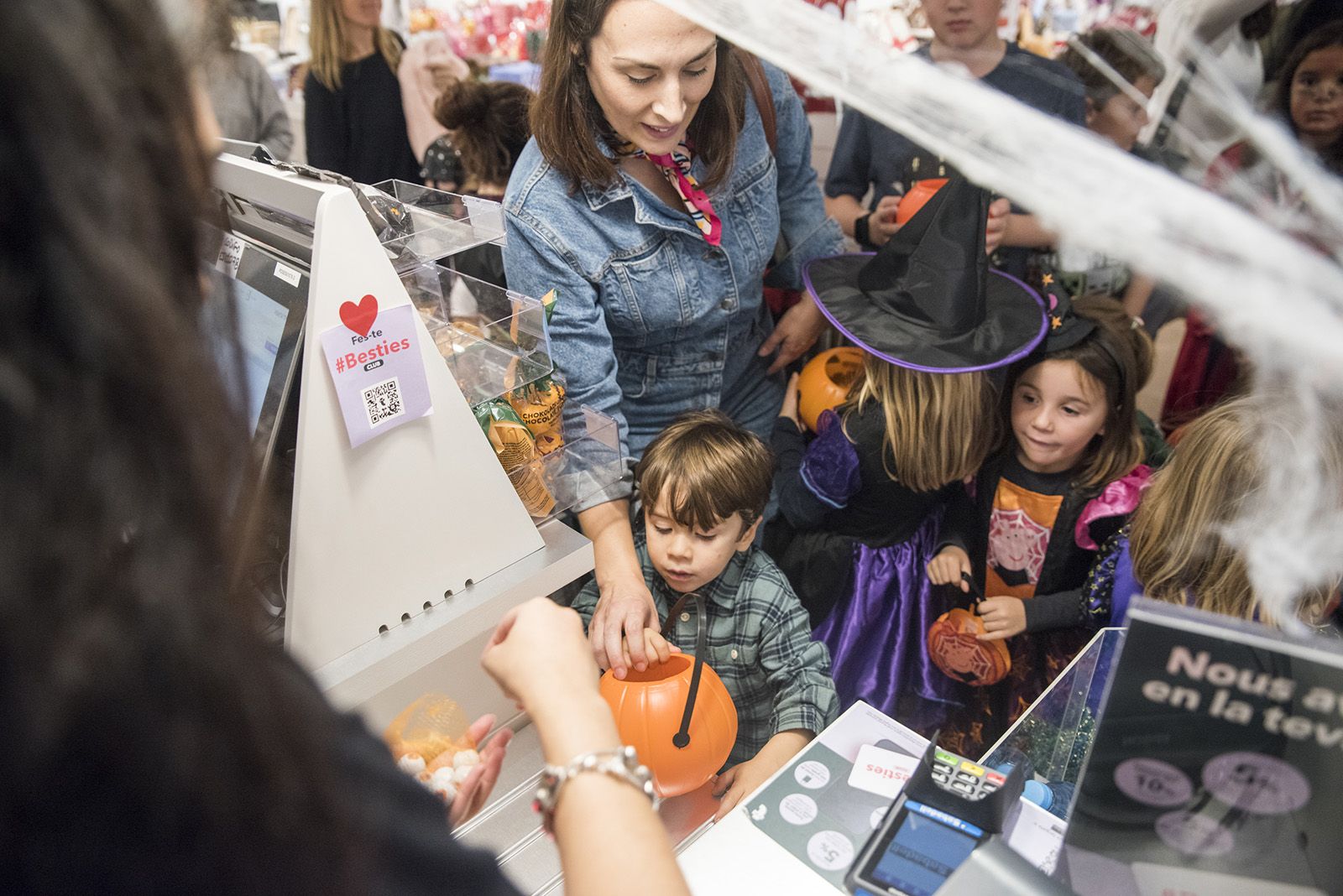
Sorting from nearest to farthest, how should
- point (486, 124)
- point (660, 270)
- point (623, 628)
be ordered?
point (623, 628) → point (660, 270) → point (486, 124)

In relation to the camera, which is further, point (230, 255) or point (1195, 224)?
point (230, 255)

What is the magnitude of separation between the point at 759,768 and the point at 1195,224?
87 cm

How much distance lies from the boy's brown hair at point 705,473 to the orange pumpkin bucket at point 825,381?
0.40 metres

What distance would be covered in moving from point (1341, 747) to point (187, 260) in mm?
751

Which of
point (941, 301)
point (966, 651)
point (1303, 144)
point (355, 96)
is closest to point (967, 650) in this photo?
point (966, 651)

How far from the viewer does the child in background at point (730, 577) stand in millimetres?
1441

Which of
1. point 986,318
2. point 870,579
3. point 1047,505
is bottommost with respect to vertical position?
point 870,579

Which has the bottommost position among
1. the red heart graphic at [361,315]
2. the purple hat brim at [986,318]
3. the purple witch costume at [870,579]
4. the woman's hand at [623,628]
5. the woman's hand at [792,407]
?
the purple witch costume at [870,579]

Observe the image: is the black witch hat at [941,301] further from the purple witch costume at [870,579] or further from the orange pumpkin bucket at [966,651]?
the orange pumpkin bucket at [966,651]

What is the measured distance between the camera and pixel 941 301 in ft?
4.89

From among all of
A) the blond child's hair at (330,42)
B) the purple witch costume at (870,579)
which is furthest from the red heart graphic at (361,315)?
the blond child's hair at (330,42)

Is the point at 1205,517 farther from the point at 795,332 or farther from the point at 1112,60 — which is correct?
the point at 795,332

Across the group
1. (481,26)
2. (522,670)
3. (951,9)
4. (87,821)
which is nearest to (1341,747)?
(522,670)

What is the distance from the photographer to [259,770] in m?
0.44
